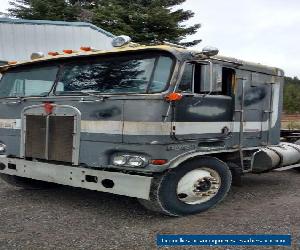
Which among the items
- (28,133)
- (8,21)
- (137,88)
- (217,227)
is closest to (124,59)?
(137,88)

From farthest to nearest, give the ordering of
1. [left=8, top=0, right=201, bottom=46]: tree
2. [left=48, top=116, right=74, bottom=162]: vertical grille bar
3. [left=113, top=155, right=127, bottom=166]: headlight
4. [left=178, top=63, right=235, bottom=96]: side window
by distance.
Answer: [left=8, top=0, right=201, bottom=46]: tree < [left=48, top=116, right=74, bottom=162]: vertical grille bar < [left=178, top=63, right=235, bottom=96]: side window < [left=113, top=155, right=127, bottom=166]: headlight

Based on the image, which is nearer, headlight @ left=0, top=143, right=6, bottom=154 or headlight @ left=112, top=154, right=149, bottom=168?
headlight @ left=112, top=154, right=149, bottom=168

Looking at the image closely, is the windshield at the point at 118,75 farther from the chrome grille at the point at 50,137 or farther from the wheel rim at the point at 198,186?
the wheel rim at the point at 198,186

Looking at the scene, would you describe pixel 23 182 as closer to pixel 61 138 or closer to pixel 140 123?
pixel 61 138

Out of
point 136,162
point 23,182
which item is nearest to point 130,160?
point 136,162

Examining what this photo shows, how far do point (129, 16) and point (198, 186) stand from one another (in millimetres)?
22246

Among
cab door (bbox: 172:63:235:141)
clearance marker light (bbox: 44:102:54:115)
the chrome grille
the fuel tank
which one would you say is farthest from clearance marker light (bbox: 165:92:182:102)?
the fuel tank

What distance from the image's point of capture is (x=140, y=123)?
197 inches

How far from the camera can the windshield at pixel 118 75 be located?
517 cm

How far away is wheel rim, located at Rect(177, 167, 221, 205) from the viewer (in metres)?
5.43

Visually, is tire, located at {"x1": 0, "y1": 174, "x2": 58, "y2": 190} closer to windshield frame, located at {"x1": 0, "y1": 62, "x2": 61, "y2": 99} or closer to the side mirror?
windshield frame, located at {"x1": 0, "y1": 62, "x2": 61, "y2": 99}

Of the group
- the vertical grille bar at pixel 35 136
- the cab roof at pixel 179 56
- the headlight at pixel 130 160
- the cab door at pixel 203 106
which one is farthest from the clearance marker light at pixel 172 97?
the vertical grille bar at pixel 35 136

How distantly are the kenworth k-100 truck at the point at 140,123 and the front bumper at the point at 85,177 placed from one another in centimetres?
1

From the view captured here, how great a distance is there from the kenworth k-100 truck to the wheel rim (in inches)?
0.5
